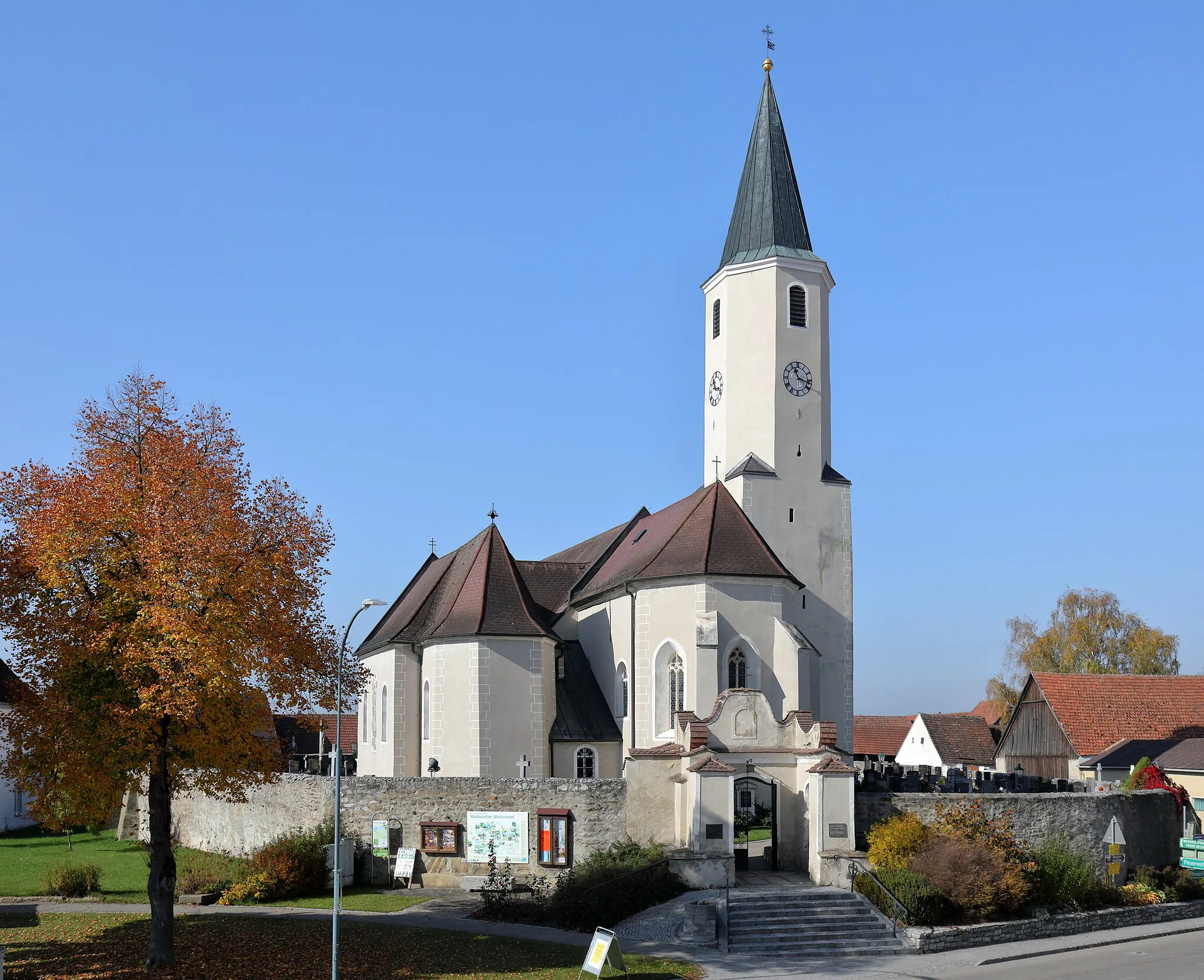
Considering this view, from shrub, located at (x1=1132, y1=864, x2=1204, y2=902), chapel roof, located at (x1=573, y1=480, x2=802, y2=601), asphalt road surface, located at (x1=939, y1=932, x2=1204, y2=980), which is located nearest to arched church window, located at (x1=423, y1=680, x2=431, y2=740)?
chapel roof, located at (x1=573, y1=480, x2=802, y2=601)

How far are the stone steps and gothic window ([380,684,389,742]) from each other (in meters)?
17.4

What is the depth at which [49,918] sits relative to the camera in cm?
2703

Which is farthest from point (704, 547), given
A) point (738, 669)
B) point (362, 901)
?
point (362, 901)

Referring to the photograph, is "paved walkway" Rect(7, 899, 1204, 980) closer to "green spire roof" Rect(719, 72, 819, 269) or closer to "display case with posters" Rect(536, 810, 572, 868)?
"display case with posters" Rect(536, 810, 572, 868)

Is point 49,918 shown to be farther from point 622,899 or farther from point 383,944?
point 622,899

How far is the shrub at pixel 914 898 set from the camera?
2659 cm

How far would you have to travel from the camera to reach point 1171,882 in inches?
1267

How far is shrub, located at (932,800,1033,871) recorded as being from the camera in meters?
29.2

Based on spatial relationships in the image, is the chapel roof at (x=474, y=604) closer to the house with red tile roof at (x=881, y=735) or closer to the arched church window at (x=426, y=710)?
the arched church window at (x=426, y=710)

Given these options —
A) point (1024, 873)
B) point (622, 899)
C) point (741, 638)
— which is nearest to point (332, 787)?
point (622, 899)

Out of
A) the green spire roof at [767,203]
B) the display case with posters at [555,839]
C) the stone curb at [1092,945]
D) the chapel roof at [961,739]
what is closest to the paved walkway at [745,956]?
the stone curb at [1092,945]

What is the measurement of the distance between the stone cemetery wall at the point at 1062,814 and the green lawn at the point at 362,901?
1160 centimetres

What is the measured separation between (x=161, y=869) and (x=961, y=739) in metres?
57.0

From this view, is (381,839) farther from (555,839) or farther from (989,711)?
(989,711)
